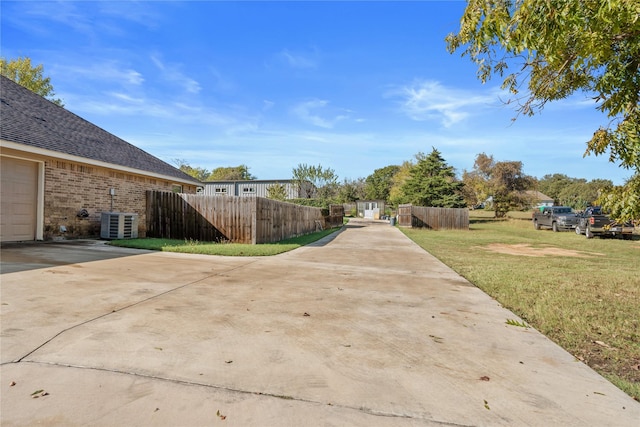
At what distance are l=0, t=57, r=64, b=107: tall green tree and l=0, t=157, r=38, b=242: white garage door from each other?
19287mm

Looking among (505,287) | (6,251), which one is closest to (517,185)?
(505,287)

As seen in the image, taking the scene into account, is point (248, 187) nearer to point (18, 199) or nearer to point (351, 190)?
point (351, 190)

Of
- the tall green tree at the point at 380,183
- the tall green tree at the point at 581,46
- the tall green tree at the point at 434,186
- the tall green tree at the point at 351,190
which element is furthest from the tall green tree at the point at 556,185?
the tall green tree at the point at 581,46

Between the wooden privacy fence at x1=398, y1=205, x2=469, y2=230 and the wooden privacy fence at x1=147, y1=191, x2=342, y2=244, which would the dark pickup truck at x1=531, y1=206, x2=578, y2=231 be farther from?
the wooden privacy fence at x1=147, y1=191, x2=342, y2=244

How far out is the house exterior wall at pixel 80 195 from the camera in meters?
9.57

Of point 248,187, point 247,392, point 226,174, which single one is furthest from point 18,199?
point 226,174

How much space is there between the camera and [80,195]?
1060 centimetres

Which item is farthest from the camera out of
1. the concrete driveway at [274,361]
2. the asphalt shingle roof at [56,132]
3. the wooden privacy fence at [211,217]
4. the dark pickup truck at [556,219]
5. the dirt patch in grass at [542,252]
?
the dark pickup truck at [556,219]

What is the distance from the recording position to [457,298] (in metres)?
4.92

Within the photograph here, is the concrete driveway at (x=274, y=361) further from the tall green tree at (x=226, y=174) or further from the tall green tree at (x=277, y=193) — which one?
the tall green tree at (x=226, y=174)

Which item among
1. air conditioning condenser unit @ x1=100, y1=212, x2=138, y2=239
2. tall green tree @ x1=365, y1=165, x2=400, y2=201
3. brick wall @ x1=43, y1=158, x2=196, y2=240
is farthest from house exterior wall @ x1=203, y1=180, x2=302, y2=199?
air conditioning condenser unit @ x1=100, y1=212, x2=138, y2=239

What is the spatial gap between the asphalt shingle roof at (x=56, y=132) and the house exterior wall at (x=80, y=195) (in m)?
0.41

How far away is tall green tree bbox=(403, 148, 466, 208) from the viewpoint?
33.3 m

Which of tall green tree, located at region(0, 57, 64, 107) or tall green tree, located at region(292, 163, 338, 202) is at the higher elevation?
tall green tree, located at region(0, 57, 64, 107)
